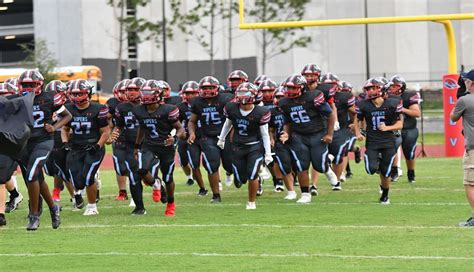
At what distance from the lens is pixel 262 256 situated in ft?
34.8

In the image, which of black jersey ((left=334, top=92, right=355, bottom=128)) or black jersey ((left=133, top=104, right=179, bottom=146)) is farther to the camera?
black jersey ((left=334, top=92, right=355, bottom=128))

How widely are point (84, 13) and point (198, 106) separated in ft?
116

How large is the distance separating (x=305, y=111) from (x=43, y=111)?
13.2 ft

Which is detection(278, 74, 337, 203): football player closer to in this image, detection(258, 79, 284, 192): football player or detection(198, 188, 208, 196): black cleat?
detection(258, 79, 284, 192): football player

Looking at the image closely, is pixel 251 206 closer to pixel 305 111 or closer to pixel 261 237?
pixel 305 111

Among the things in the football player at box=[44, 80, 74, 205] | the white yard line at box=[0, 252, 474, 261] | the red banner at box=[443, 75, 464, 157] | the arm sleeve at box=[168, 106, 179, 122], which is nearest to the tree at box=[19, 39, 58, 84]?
the red banner at box=[443, 75, 464, 157]

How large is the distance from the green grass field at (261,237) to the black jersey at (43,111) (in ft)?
3.57

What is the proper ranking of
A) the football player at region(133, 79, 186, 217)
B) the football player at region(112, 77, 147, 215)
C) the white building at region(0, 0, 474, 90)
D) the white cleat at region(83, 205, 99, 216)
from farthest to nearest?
the white building at region(0, 0, 474, 90) → the football player at region(112, 77, 147, 215) → the white cleat at region(83, 205, 99, 216) → the football player at region(133, 79, 186, 217)

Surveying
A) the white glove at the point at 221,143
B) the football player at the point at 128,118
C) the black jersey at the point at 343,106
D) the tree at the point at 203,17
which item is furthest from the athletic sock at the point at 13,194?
the tree at the point at 203,17

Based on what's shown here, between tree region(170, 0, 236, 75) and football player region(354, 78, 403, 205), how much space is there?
25.0 m

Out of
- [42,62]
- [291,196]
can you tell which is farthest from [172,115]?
[42,62]

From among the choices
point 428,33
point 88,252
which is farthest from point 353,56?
point 88,252

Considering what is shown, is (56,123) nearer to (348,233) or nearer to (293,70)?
(348,233)

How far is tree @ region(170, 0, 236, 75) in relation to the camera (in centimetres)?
4288
